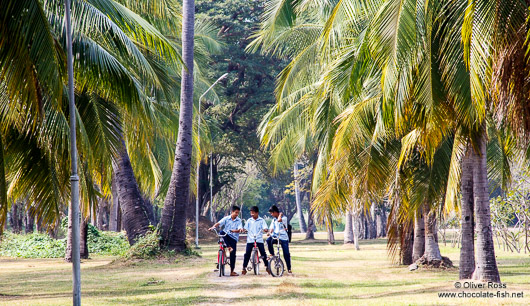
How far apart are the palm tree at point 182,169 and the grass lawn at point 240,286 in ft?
5.21

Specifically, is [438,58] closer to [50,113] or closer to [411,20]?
[411,20]

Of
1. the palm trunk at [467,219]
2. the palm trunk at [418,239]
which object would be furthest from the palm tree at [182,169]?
the palm trunk at [467,219]

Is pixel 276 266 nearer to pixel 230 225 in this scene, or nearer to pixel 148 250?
pixel 230 225

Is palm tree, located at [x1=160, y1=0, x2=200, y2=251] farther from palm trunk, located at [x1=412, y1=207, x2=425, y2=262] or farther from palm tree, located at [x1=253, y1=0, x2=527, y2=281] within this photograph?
palm trunk, located at [x1=412, y1=207, x2=425, y2=262]

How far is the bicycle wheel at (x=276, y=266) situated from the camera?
15875 millimetres

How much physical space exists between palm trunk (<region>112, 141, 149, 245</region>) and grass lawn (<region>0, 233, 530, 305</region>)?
1.97 metres

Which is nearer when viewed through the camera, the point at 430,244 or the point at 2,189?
the point at 2,189

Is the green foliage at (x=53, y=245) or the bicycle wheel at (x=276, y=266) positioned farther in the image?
the green foliage at (x=53, y=245)

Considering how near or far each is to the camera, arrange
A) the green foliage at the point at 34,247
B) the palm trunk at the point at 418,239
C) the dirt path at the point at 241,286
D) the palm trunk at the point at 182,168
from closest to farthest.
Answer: the dirt path at the point at 241,286 → the palm trunk at the point at 418,239 → the palm trunk at the point at 182,168 → the green foliage at the point at 34,247

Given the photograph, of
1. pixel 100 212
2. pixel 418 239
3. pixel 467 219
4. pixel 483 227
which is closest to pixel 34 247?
pixel 100 212

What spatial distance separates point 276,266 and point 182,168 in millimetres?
6907

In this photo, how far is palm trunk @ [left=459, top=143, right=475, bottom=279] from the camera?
14148mm

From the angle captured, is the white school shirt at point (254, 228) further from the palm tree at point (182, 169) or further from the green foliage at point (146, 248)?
the green foliage at point (146, 248)

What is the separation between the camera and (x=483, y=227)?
43.7 ft
